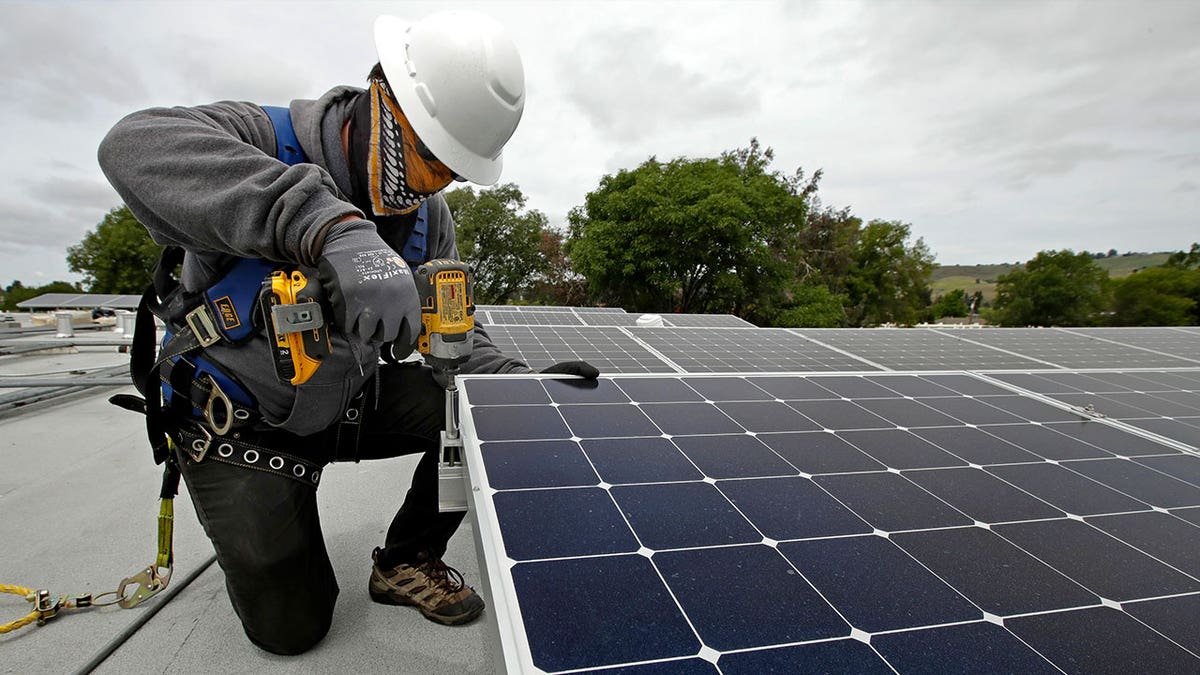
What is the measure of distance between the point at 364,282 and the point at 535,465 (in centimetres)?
85

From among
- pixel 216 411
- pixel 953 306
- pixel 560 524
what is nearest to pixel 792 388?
pixel 560 524

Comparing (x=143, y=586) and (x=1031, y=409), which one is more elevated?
(x=1031, y=409)

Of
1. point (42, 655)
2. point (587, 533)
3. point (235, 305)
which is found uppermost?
point (235, 305)

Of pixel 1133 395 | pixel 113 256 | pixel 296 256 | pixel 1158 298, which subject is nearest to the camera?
pixel 296 256

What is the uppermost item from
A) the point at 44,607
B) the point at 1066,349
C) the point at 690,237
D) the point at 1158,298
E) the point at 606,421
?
the point at 690,237

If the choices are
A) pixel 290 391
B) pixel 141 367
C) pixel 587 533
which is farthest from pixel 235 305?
pixel 587 533

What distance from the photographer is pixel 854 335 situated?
9.35 m

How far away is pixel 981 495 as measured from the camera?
174cm

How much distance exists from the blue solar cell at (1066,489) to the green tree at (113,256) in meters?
51.0

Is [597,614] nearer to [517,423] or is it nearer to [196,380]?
[517,423]

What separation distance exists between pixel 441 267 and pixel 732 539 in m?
1.59

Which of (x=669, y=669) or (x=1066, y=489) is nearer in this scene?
(x=669, y=669)

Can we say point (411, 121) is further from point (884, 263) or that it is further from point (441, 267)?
point (884, 263)

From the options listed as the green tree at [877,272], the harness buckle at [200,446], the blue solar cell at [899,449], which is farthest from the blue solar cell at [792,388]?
the green tree at [877,272]
